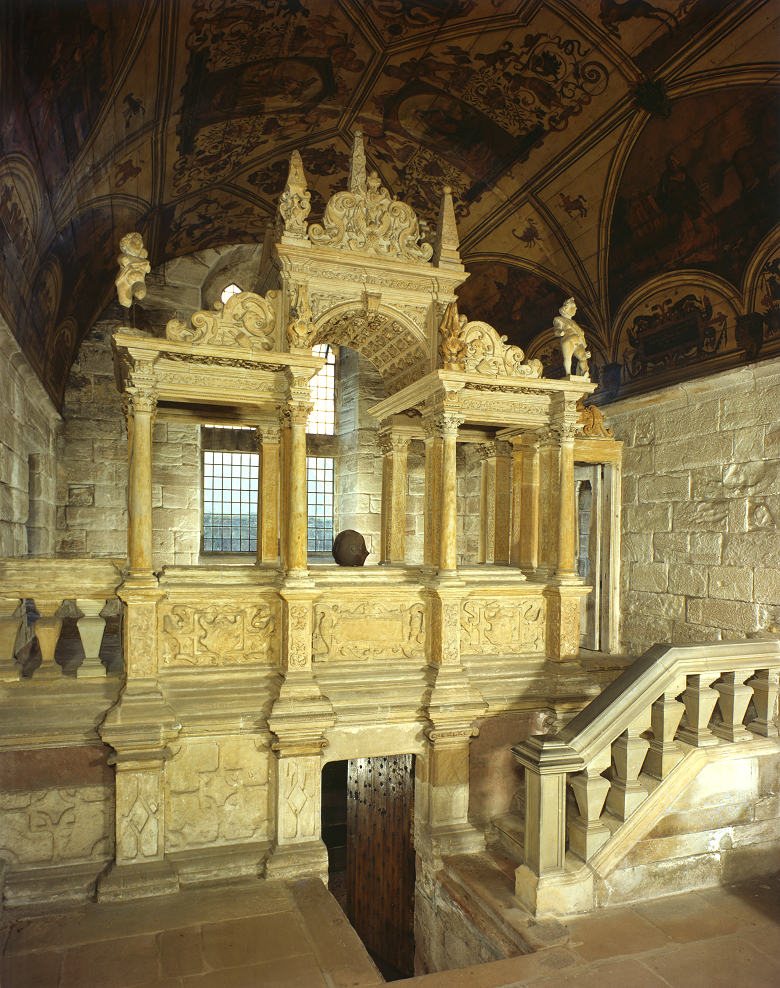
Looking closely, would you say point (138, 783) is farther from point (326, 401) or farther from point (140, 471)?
point (326, 401)

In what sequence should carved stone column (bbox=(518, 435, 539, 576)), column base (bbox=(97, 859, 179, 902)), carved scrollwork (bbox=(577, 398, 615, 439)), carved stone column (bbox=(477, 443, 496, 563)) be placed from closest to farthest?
column base (bbox=(97, 859, 179, 902))
carved stone column (bbox=(518, 435, 539, 576))
carved stone column (bbox=(477, 443, 496, 563))
carved scrollwork (bbox=(577, 398, 615, 439))

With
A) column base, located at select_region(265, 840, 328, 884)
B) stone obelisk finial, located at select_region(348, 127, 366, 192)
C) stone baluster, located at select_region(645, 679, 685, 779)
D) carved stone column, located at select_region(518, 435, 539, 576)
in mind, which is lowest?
column base, located at select_region(265, 840, 328, 884)

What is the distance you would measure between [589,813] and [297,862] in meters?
2.16

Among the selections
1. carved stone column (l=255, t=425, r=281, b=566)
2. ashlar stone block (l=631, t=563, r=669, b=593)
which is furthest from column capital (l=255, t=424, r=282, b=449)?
ashlar stone block (l=631, t=563, r=669, b=593)

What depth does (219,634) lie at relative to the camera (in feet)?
16.4

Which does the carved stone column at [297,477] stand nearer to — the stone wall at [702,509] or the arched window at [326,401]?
the stone wall at [702,509]

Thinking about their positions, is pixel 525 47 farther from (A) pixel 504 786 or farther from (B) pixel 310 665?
(A) pixel 504 786

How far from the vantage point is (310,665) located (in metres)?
5.05

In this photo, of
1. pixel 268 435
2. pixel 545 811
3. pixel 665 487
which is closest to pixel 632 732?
pixel 545 811

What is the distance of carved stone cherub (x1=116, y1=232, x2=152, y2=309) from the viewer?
4.75 meters

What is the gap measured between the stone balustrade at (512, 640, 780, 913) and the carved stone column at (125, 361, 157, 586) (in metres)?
2.97

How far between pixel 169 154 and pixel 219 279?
13.7ft

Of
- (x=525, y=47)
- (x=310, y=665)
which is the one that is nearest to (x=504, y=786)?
(x=310, y=665)

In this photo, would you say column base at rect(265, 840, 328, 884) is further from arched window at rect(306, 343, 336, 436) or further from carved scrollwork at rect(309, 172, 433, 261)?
arched window at rect(306, 343, 336, 436)
